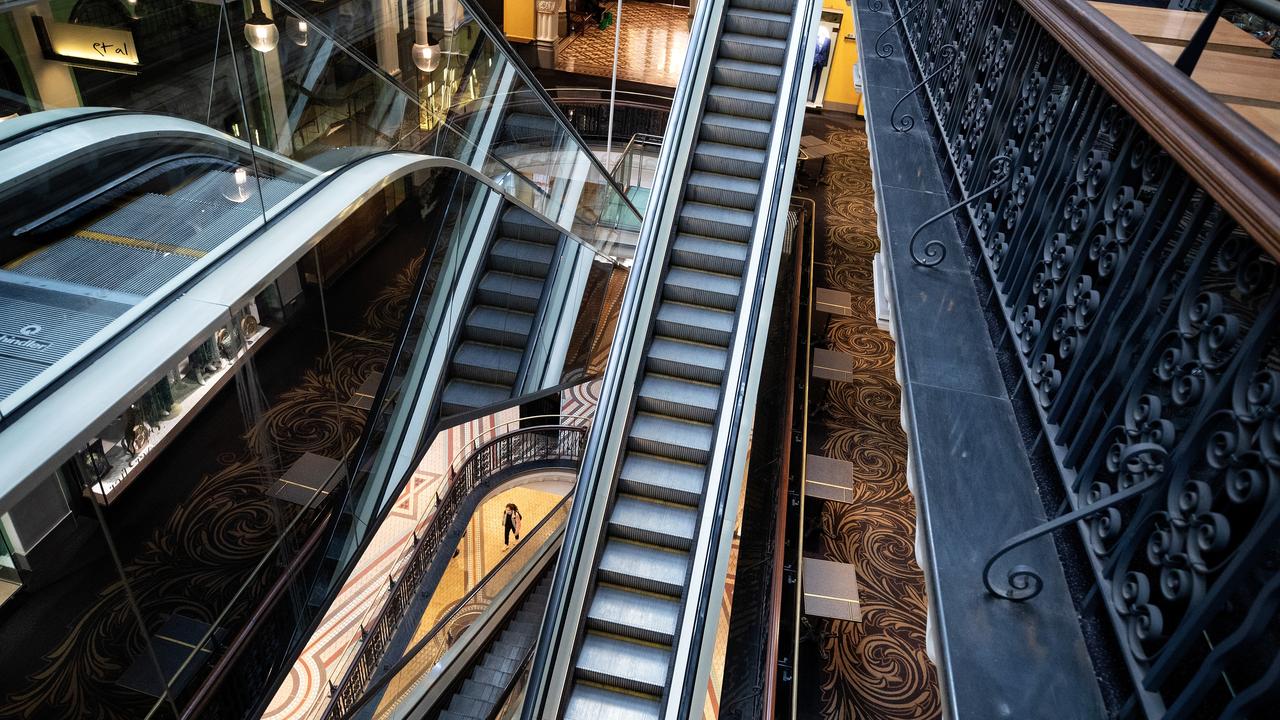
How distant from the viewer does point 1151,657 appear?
1.75 m

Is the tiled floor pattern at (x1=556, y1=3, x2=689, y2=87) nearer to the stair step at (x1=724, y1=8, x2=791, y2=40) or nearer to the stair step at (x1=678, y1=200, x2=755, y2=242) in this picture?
the stair step at (x1=724, y1=8, x2=791, y2=40)

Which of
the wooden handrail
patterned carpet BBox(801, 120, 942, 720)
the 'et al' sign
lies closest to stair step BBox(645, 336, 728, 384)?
patterned carpet BBox(801, 120, 942, 720)

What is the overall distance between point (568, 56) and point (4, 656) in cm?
1692

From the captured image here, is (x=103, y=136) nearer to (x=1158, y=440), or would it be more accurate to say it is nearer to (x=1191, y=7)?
(x=1158, y=440)

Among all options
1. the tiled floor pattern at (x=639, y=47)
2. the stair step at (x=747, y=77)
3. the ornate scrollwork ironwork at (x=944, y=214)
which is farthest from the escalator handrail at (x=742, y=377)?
the tiled floor pattern at (x=639, y=47)

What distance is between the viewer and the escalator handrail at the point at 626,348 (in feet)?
14.7

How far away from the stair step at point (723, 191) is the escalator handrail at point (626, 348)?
167 mm

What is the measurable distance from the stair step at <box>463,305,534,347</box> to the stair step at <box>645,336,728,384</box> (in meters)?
2.12

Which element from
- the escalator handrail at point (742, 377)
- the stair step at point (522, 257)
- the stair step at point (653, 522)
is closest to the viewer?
the escalator handrail at point (742, 377)

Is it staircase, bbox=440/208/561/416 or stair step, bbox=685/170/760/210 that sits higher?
stair step, bbox=685/170/760/210

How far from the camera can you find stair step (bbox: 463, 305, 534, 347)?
7.11 meters

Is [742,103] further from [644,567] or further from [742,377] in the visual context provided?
[644,567]

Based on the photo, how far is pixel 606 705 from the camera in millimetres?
4629

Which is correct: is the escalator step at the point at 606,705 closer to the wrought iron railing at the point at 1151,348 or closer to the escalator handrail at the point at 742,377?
the escalator handrail at the point at 742,377
